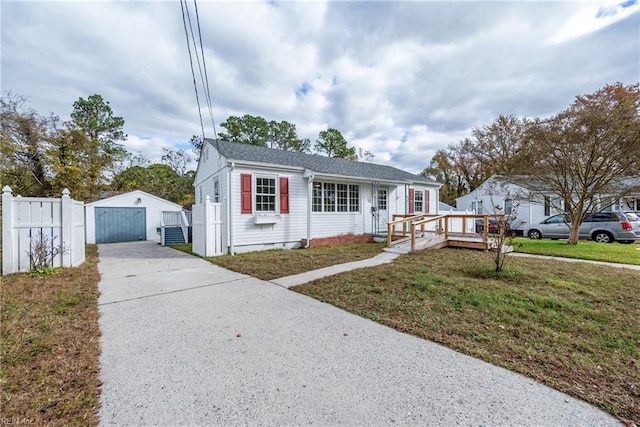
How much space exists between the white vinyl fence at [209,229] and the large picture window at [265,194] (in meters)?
1.43

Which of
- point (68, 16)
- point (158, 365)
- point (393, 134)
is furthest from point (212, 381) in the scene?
point (393, 134)

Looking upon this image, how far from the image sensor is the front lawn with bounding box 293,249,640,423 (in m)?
2.24

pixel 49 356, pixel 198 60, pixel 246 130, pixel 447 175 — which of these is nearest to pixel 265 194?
pixel 198 60

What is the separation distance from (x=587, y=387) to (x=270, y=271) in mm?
5362

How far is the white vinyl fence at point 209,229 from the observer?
868 cm

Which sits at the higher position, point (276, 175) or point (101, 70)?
point (101, 70)

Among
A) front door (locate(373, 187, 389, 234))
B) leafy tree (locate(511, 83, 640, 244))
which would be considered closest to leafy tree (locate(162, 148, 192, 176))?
front door (locate(373, 187, 389, 234))

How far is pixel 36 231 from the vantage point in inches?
235

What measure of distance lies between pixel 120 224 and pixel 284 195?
10.7m

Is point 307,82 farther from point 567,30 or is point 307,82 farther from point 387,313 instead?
point 387,313

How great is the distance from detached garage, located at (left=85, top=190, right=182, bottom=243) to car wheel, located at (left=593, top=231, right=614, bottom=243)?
22167mm

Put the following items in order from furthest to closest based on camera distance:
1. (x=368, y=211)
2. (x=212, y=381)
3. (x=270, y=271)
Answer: (x=368, y=211) < (x=270, y=271) < (x=212, y=381)

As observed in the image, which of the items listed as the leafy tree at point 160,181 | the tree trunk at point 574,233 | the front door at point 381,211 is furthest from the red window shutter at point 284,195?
the leafy tree at point 160,181

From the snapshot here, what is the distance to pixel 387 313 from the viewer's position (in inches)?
144
